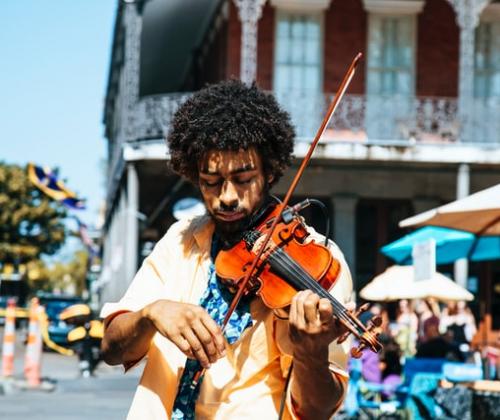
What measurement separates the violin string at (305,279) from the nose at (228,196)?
181 millimetres

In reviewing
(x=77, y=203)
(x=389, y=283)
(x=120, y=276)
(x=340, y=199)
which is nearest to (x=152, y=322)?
(x=389, y=283)

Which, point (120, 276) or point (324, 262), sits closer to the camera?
point (324, 262)

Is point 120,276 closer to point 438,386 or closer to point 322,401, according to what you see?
point 438,386

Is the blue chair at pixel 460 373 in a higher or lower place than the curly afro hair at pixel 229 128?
lower

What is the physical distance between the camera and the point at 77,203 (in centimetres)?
3241

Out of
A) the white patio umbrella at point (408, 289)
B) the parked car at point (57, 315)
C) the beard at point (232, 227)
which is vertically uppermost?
the beard at point (232, 227)

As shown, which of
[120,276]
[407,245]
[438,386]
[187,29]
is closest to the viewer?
[438,386]

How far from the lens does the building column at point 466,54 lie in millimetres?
21500

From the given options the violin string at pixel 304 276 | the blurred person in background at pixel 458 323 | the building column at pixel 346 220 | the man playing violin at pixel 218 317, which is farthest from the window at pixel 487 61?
the violin string at pixel 304 276

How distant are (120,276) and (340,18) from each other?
7326 mm

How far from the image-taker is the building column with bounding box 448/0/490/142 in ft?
70.5

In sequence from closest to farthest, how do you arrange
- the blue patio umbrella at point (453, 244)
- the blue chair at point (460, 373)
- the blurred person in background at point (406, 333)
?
the blue chair at point (460, 373) → the blue patio umbrella at point (453, 244) → the blurred person in background at point (406, 333)

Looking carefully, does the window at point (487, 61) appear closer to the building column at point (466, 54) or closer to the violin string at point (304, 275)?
the building column at point (466, 54)

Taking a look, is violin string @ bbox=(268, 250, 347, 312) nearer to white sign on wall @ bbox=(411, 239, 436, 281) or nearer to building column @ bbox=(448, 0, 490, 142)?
white sign on wall @ bbox=(411, 239, 436, 281)
